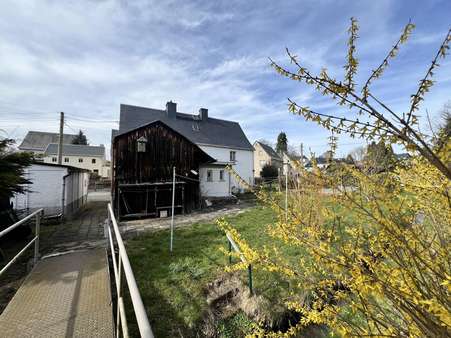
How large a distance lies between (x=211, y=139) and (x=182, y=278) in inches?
783

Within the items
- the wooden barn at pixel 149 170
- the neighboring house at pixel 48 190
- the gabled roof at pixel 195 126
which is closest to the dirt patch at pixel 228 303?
the wooden barn at pixel 149 170

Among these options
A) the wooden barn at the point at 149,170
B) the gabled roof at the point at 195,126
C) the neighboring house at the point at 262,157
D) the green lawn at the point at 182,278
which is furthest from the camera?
the neighboring house at the point at 262,157

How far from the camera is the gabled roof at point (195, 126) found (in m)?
20.3

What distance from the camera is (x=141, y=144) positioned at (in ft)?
41.9

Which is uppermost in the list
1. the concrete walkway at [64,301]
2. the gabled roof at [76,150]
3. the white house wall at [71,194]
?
the gabled roof at [76,150]

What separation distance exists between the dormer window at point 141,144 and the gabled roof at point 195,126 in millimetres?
7146

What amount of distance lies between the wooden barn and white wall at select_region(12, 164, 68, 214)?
97.8 inches

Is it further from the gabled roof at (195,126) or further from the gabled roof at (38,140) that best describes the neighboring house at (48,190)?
the gabled roof at (38,140)

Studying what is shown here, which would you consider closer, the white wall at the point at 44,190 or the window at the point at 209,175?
the white wall at the point at 44,190

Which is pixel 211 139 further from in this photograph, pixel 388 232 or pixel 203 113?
pixel 388 232

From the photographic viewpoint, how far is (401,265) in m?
1.31

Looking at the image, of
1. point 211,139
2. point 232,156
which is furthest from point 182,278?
point 232,156

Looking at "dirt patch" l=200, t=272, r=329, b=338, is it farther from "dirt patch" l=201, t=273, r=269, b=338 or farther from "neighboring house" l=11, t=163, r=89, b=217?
"neighboring house" l=11, t=163, r=89, b=217

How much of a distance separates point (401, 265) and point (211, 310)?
11.0 feet
